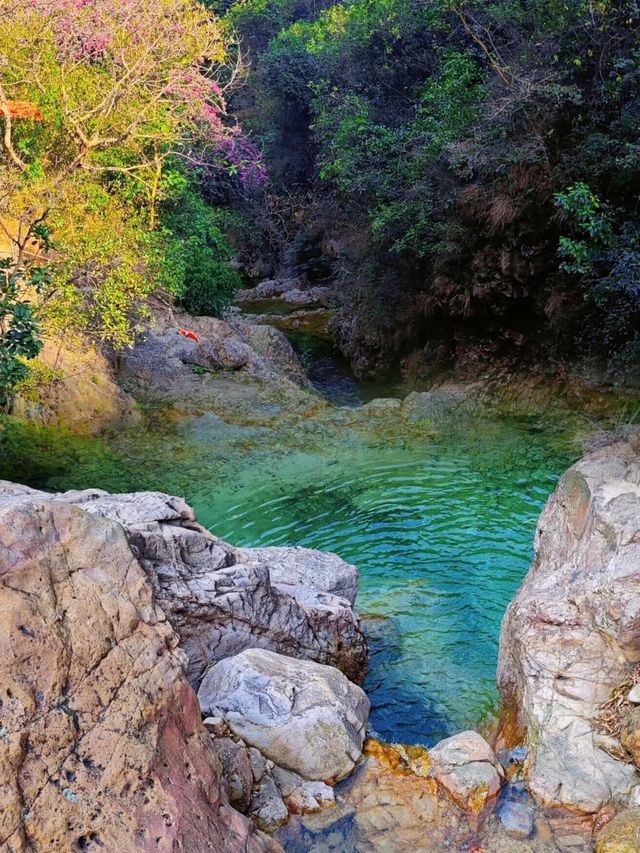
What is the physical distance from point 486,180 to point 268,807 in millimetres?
12828

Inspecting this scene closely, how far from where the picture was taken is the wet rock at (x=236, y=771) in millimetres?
5004

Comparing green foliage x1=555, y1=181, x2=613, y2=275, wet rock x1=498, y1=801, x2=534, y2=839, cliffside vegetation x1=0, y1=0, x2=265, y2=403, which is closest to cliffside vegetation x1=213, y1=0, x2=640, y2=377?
green foliage x1=555, y1=181, x2=613, y2=275

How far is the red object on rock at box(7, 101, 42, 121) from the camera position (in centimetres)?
1384

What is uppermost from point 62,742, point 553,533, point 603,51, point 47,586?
point 603,51

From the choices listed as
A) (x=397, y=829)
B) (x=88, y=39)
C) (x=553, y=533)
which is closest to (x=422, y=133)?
(x=88, y=39)

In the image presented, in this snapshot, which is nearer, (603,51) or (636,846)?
(636,846)

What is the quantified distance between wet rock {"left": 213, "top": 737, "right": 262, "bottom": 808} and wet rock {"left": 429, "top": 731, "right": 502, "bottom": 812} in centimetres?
137

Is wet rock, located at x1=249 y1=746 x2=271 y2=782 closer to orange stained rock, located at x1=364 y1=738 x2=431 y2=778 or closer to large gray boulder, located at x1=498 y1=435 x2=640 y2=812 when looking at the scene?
orange stained rock, located at x1=364 y1=738 x2=431 y2=778

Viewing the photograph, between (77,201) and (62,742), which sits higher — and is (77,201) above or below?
above

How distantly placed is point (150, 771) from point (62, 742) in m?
0.49

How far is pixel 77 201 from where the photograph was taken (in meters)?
14.4

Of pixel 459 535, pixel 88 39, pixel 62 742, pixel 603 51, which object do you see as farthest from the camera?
pixel 88 39

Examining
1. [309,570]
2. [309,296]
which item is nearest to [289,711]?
[309,570]

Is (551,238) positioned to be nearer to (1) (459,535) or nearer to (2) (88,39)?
(1) (459,535)
